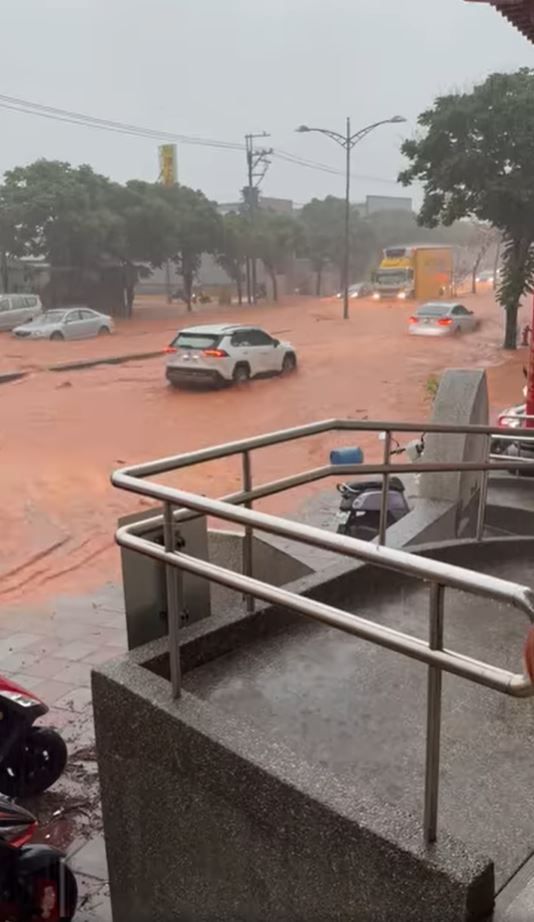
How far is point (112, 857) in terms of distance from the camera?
129 inches

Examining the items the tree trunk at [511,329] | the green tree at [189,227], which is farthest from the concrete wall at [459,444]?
the green tree at [189,227]

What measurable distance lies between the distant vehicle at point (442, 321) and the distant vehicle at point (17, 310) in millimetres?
15100

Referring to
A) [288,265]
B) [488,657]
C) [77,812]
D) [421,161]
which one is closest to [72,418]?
[421,161]

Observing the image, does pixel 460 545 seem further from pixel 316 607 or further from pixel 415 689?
pixel 316 607

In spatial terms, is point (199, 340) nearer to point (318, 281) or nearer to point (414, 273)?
point (414, 273)

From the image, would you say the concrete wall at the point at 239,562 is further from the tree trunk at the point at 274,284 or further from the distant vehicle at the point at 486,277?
the distant vehicle at the point at 486,277

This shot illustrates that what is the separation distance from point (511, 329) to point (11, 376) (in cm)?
1590

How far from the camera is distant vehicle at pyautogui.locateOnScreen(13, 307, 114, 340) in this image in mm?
30859

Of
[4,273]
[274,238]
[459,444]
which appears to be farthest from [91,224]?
[459,444]

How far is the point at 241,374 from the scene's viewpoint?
73.9 ft

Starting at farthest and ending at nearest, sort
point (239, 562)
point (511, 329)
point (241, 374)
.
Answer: point (511, 329) → point (241, 374) → point (239, 562)

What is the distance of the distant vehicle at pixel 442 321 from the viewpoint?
32500 mm

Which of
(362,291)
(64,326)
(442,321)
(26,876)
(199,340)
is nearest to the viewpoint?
(26,876)

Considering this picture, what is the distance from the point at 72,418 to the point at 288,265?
41187mm
